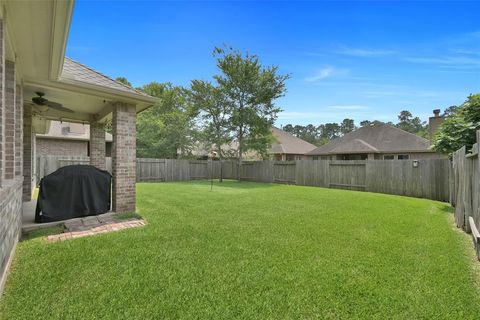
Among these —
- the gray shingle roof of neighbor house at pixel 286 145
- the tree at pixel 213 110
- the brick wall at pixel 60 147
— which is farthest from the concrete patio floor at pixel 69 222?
the gray shingle roof of neighbor house at pixel 286 145

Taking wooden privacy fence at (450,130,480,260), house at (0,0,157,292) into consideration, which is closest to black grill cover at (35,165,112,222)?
house at (0,0,157,292)

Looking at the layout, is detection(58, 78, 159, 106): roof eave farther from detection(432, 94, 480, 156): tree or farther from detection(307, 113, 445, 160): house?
detection(307, 113, 445, 160): house

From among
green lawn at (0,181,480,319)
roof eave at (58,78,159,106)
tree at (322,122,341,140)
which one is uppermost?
tree at (322,122,341,140)

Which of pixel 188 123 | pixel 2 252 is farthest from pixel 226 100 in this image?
pixel 2 252

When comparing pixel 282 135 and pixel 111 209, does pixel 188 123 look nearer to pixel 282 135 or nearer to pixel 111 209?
pixel 282 135

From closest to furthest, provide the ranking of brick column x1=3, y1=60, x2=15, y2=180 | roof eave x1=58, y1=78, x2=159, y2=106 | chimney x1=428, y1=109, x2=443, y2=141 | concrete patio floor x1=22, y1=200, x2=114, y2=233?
brick column x1=3, y1=60, x2=15, y2=180 → concrete patio floor x1=22, y1=200, x2=114, y2=233 → roof eave x1=58, y1=78, x2=159, y2=106 → chimney x1=428, y1=109, x2=443, y2=141

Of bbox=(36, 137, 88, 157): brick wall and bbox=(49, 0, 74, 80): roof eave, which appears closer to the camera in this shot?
bbox=(49, 0, 74, 80): roof eave

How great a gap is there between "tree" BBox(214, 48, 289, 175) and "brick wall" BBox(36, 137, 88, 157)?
10.4 meters

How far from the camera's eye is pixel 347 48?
10633mm

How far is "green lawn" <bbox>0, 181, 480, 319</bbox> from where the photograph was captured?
7.83 feet

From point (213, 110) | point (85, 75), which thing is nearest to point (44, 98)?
point (85, 75)

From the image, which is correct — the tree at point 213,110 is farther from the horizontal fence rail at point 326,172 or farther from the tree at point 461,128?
the tree at point 461,128

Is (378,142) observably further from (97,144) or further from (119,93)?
(119,93)

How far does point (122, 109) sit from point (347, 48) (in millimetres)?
8990
